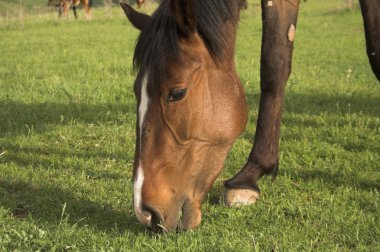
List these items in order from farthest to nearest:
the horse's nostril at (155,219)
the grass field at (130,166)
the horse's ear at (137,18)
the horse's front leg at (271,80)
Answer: the horse's front leg at (271,80) < the horse's ear at (137,18) < the grass field at (130,166) < the horse's nostril at (155,219)

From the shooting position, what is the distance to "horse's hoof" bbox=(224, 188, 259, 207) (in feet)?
9.04

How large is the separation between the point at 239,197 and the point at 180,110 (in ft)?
2.79

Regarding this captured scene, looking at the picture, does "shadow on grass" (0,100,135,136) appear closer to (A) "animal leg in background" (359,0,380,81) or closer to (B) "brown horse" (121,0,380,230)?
(A) "animal leg in background" (359,0,380,81)

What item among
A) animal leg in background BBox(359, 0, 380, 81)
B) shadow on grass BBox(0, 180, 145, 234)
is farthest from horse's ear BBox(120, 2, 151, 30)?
animal leg in background BBox(359, 0, 380, 81)

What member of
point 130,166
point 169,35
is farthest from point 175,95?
point 130,166

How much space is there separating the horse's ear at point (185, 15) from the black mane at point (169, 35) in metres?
0.03

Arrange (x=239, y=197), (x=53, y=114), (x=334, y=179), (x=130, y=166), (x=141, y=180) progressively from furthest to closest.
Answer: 1. (x=53, y=114)
2. (x=130, y=166)
3. (x=334, y=179)
4. (x=239, y=197)
5. (x=141, y=180)

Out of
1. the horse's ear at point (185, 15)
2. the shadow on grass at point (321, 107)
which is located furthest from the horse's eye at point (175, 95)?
the shadow on grass at point (321, 107)

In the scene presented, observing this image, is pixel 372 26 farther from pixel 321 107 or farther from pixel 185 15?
pixel 321 107

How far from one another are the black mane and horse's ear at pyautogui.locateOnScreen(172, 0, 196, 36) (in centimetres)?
3

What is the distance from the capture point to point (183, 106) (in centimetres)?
211

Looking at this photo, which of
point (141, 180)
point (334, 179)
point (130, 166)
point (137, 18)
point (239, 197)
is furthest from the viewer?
point (130, 166)

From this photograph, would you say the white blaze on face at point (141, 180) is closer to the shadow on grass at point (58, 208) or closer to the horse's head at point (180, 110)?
the horse's head at point (180, 110)

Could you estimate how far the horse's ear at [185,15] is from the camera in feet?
6.62
